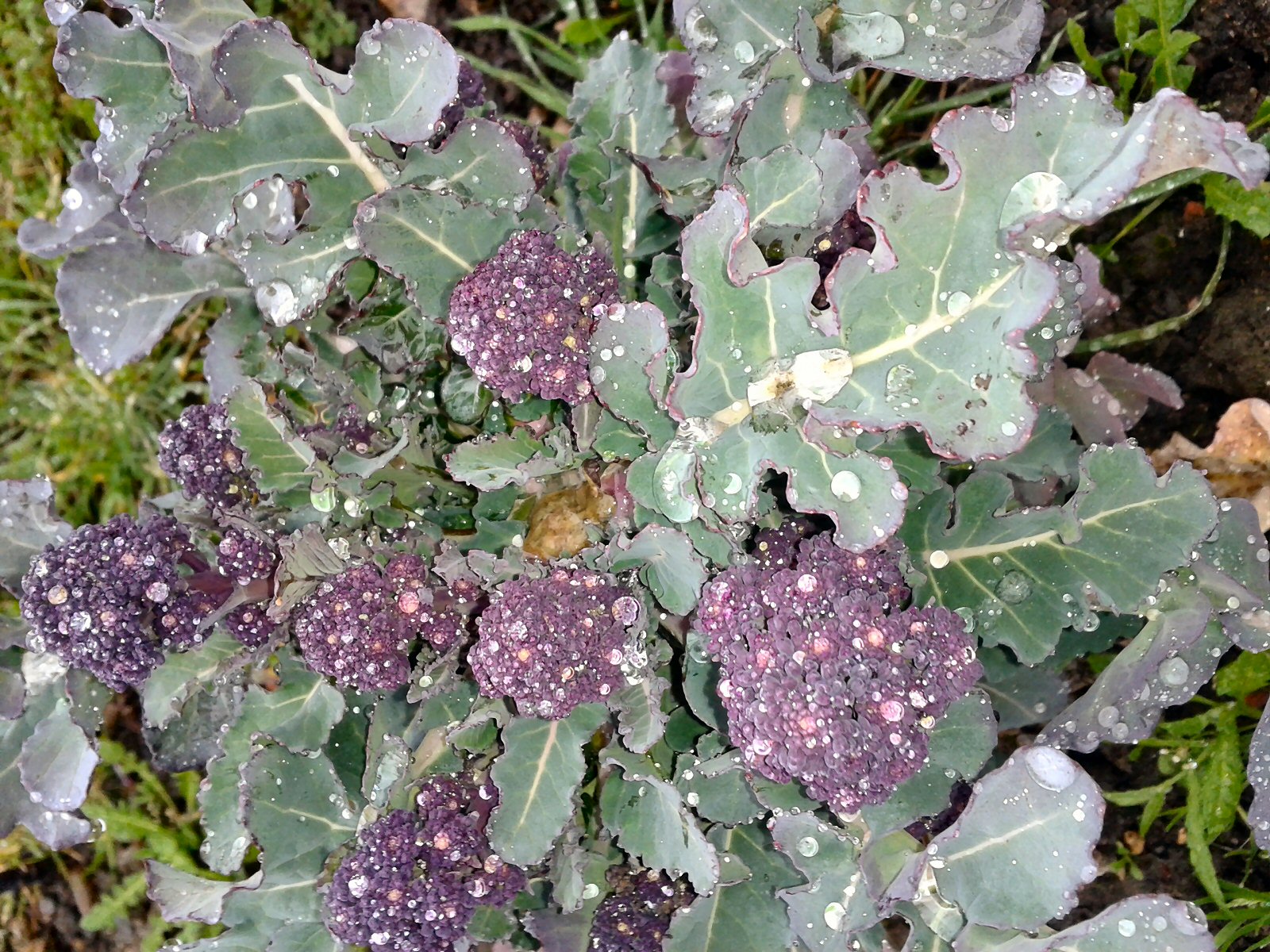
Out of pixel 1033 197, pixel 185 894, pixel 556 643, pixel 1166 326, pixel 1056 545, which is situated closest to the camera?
pixel 1033 197

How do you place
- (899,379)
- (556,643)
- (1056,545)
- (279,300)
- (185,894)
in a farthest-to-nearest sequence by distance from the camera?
(185,894) → (279,300) → (1056,545) → (556,643) → (899,379)

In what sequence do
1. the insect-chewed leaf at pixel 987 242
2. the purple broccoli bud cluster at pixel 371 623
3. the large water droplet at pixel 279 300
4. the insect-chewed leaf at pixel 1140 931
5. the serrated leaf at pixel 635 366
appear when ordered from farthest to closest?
the large water droplet at pixel 279 300 < the purple broccoli bud cluster at pixel 371 623 < the serrated leaf at pixel 635 366 < the insect-chewed leaf at pixel 1140 931 < the insect-chewed leaf at pixel 987 242

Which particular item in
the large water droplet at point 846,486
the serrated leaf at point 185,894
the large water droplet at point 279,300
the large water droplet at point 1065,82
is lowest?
the serrated leaf at point 185,894

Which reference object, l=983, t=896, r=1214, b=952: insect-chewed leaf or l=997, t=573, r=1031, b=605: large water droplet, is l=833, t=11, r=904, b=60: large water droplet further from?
l=983, t=896, r=1214, b=952: insect-chewed leaf

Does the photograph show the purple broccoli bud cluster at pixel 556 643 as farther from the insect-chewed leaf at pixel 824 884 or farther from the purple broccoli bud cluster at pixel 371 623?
the insect-chewed leaf at pixel 824 884

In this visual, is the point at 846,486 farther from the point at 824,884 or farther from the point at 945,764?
the point at 824,884

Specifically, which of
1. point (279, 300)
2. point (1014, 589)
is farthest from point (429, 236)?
point (1014, 589)

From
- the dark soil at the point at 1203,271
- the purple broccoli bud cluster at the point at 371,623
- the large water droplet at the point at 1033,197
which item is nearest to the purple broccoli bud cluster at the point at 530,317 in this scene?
the purple broccoli bud cluster at the point at 371,623

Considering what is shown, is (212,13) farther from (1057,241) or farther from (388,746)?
(1057,241)
